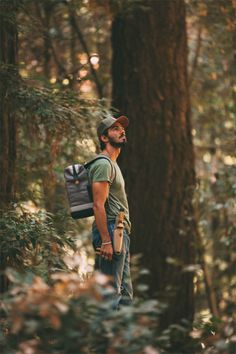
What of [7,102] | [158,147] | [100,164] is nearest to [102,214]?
[100,164]

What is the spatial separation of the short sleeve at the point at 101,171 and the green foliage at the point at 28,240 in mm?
810

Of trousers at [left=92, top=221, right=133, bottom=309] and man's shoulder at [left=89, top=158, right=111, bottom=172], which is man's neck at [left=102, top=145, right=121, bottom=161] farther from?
trousers at [left=92, top=221, right=133, bottom=309]

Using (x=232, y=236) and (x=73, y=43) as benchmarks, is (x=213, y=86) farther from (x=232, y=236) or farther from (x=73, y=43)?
(x=232, y=236)

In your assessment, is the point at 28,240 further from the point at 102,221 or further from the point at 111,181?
the point at 111,181

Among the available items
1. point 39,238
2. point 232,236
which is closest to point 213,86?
point 232,236

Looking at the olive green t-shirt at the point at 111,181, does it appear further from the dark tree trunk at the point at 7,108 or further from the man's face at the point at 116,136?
the dark tree trunk at the point at 7,108

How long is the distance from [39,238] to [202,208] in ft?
23.9

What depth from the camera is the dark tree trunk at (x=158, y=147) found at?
1113 cm

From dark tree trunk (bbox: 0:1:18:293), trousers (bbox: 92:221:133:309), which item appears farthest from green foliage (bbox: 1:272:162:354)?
dark tree trunk (bbox: 0:1:18:293)

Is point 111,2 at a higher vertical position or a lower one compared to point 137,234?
higher

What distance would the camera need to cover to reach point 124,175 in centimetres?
1137

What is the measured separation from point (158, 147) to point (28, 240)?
4.10 metres

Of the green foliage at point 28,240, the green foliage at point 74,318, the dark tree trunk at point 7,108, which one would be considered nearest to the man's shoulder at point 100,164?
the green foliage at point 28,240

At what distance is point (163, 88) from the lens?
11.3 m
